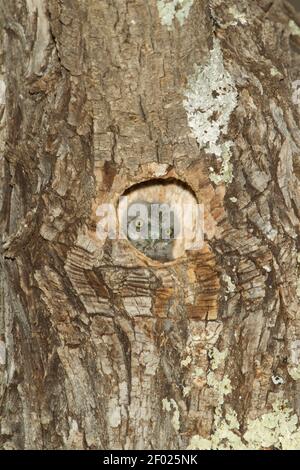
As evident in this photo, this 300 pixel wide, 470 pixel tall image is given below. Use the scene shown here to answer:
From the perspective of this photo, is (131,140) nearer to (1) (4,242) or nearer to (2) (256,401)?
(1) (4,242)

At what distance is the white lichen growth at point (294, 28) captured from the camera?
7.47 ft

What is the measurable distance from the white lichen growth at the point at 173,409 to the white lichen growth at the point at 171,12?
3.14ft

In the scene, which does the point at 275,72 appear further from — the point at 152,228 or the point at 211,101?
the point at 152,228

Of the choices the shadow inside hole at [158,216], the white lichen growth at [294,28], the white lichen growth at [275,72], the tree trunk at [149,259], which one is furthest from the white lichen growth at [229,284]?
the white lichen growth at [294,28]

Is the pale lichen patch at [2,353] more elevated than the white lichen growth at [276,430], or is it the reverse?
the pale lichen patch at [2,353]

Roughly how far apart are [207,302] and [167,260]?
15 cm

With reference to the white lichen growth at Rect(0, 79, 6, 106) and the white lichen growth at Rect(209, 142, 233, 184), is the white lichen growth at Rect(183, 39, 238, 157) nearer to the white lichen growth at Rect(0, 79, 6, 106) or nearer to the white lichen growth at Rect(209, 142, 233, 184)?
the white lichen growth at Rect(209, 142, 233, 184)

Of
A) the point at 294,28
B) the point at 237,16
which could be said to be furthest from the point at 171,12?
the point at 294,28

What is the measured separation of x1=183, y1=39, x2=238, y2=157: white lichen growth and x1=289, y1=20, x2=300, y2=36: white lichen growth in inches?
13.0

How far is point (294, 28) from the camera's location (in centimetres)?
229

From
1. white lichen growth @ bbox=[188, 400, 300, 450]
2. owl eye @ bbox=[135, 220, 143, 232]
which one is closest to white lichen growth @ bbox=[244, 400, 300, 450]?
white lichen growth @ bbox=[188, 400, 300, 450]

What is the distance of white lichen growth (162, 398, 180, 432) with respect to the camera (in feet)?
6.39

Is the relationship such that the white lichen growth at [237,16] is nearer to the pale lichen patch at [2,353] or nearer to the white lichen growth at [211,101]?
the white lichen growth at [211,101]
